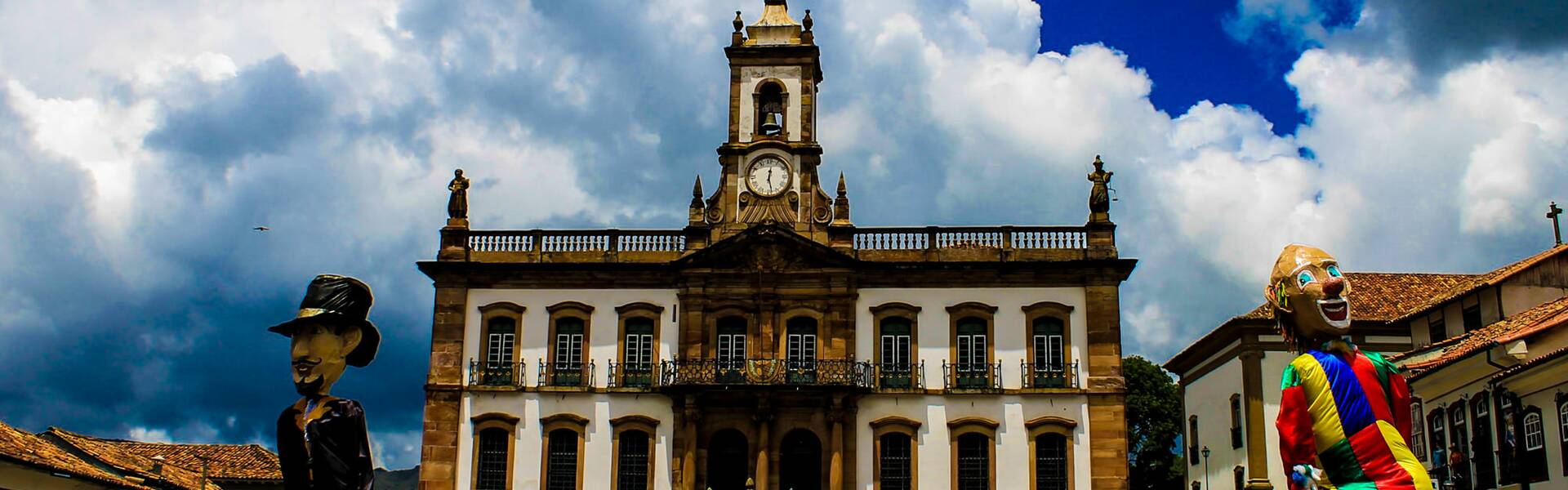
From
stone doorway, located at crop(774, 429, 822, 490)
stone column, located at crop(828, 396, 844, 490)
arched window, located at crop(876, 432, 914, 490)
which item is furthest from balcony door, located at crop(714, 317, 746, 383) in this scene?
arched window, located at crop(876, 432, 914, 490)

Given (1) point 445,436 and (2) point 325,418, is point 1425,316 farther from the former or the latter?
(2) point 325,418

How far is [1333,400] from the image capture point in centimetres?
836

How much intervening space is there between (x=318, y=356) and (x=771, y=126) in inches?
1174

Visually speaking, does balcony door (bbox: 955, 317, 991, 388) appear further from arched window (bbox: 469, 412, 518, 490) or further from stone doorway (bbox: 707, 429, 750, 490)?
arched window (bbox: 469, 412, 518, 490)

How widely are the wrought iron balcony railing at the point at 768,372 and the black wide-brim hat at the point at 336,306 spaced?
26.5 m

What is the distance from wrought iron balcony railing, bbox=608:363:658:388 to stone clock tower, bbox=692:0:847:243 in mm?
3552

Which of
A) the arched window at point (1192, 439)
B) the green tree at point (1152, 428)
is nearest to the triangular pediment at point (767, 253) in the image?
the arched window at point (1192, 439)

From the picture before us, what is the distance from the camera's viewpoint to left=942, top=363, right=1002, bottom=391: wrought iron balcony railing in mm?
34875

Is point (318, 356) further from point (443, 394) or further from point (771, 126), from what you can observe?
point (771, 126)

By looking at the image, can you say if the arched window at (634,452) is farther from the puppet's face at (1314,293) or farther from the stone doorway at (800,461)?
the puppet's face at (1314,293)

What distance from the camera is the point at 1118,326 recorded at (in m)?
34.9

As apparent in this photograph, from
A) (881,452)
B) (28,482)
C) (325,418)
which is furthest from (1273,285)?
(881,452)

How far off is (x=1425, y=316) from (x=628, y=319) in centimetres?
1827

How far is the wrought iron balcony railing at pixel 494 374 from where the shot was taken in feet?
117
